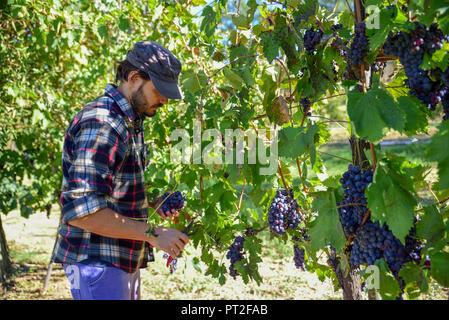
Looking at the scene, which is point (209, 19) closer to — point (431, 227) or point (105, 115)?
point (105, 115)

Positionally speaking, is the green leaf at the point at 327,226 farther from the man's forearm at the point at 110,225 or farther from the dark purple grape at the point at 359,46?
the man's forearm at the point at 110,225

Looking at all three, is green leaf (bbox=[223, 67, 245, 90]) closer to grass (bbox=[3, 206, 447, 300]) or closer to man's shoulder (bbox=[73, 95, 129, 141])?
man's shoulder (bbox=[73, 95, 129, 141])

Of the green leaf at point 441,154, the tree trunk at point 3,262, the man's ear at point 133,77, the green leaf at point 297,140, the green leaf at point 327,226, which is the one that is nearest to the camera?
the green leaf at point 441,154

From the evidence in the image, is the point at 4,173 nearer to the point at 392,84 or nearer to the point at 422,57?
the point at 392,84

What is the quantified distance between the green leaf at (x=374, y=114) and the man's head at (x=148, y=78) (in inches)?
38.2

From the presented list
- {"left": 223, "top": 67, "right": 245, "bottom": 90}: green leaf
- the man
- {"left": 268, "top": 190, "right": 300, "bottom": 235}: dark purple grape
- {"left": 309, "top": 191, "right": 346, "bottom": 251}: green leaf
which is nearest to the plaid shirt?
the man

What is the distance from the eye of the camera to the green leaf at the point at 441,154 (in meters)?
1.09

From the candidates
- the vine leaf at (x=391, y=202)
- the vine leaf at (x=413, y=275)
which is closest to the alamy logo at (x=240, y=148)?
the vine leaf at (x=391, y=202)

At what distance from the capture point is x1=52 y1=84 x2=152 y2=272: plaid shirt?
170 centimetres

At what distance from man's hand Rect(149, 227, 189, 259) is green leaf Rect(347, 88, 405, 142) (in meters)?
0.93

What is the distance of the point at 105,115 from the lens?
5.91ft

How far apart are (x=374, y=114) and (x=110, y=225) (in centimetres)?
114

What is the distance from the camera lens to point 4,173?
4.42 metres
